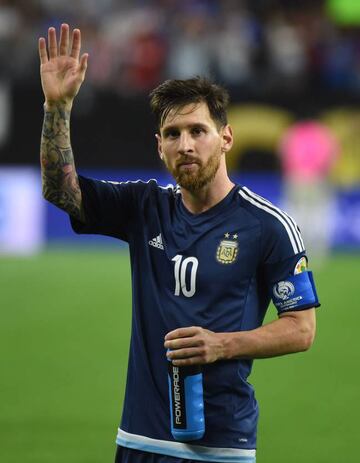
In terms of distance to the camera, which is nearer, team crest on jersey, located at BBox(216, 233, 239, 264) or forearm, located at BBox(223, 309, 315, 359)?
forearm, located at BBox(223, 309, 315, 359)

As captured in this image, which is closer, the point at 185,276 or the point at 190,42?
the point at 185,276

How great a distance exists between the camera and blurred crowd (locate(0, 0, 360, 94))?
1914 cm

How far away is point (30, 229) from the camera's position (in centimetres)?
1805

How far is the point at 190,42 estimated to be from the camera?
19.6 metres

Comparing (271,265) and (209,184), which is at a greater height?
(209,184)

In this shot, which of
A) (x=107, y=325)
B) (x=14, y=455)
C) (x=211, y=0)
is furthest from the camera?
(x=211, y=0)

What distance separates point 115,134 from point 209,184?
14081 millimetres

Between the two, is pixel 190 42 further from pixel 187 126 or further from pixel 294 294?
pixel 294 294

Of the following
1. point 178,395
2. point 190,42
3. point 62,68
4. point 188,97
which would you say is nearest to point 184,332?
point 178,395

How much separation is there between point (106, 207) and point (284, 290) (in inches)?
32.2

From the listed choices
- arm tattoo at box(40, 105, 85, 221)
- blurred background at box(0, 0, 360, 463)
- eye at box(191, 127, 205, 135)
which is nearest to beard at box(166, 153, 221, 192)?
eye at box(191, 127, 205, 135)

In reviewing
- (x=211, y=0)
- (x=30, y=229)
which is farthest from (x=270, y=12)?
(x=30, y=229)

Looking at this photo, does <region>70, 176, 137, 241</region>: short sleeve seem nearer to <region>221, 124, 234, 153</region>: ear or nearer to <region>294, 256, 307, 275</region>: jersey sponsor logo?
<region>221, 124, 234, 153</region>: ear

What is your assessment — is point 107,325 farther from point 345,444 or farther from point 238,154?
point 238,154
